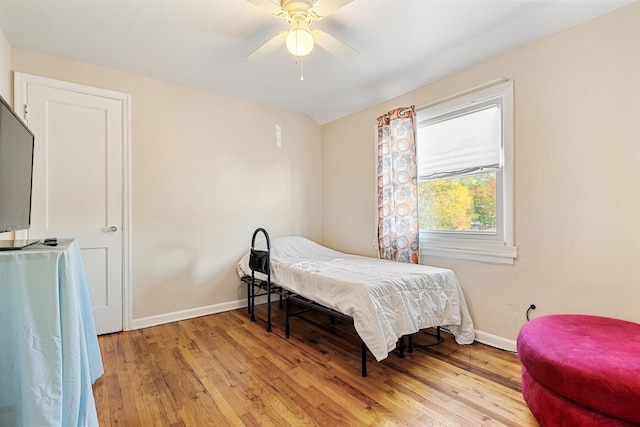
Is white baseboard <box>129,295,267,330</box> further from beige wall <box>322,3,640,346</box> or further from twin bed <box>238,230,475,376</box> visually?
beige wall <box>322,3,640,346</box>

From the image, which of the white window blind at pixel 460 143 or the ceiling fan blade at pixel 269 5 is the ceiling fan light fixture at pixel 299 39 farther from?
the white window blind at pixel 460 143

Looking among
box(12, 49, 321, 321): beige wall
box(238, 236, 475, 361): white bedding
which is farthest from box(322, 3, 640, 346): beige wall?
box(12, 49, 321, 321): beige wall

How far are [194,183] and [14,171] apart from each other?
1880 mm

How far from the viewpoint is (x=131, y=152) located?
2.92 metres

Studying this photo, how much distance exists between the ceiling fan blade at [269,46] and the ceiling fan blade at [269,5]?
182mm

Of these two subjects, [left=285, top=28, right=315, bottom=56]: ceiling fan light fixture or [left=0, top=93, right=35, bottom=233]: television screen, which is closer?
[left=0, top=93, right=35, bottom=233]: television screen

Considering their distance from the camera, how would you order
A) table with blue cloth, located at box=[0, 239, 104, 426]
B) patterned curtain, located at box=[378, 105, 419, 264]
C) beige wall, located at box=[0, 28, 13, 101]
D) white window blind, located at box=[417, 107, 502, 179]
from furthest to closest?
patterned curtain, located at box=[378, 105, 419, 264], white window blind, located at box=[417, 107, 502, 179], beige wall, located at box=[0, 28, 13, 101], table with blue cloth, located at box=[0, 239, 104, 426]

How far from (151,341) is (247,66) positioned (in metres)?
2.60

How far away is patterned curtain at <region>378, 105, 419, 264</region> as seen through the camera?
295 cm

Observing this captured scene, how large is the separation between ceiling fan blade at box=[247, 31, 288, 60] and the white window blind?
1.62 metres

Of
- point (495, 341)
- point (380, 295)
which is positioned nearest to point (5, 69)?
point (380, 295)

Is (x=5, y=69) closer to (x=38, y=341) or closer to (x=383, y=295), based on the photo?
(x=38, y=341)

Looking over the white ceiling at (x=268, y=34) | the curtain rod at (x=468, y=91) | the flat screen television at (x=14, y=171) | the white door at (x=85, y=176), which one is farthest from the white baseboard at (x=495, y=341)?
the white door at (x=85, y=176)

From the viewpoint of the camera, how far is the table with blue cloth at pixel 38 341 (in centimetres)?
109
